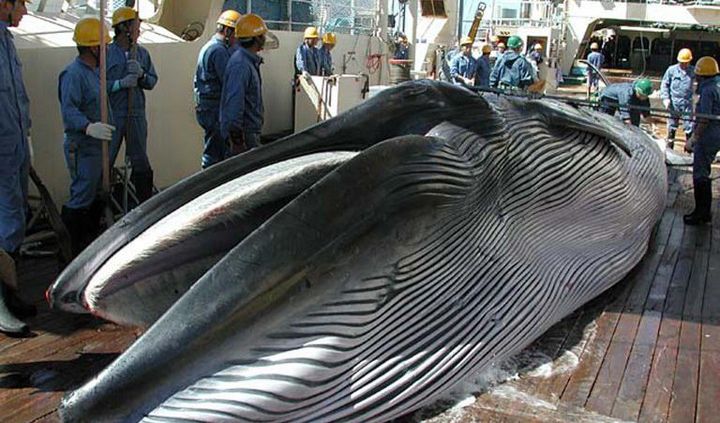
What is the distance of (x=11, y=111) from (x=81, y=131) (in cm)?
86

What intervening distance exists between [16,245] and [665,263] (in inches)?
205

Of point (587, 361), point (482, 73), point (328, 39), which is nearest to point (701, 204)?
point (587, 361)

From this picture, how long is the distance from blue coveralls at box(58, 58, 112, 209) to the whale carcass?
2.53m

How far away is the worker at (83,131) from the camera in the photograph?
5.71 metres

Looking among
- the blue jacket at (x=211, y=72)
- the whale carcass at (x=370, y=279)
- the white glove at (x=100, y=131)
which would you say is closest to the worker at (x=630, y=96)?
the blue jacket at (x=211, y=72)

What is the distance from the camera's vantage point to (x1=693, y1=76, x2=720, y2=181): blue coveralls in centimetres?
765

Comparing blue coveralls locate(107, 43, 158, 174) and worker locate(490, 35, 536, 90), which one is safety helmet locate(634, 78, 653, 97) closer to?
worker locate(490, 35, 536, 90)

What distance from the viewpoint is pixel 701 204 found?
783 centimetres

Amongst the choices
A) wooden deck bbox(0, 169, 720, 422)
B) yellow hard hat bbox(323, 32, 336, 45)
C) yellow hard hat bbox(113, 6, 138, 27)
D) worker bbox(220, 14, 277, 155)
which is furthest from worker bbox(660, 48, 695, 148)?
yellow hard hat bbox(113, 6, 138, 27)

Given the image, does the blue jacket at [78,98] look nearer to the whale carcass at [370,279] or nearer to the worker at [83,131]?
the worker at [83,131]

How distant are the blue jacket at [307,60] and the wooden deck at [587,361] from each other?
6.70 meters

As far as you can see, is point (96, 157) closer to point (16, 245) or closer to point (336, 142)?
point (16, 245)

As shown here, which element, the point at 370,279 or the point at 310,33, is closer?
the point at 370,279

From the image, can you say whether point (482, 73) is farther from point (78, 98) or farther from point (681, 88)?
point (78, 98)
